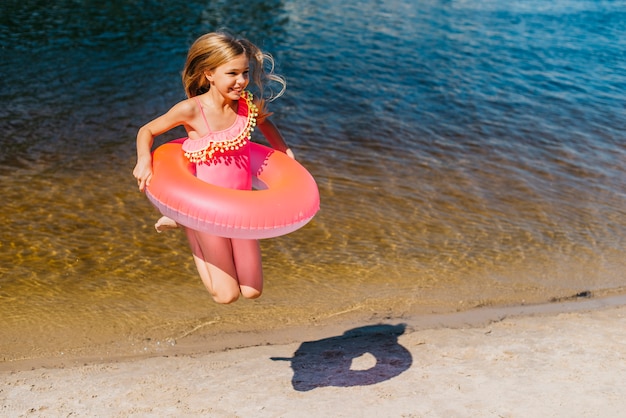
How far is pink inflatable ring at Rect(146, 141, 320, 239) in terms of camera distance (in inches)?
140

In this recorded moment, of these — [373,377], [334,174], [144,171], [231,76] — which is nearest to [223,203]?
[144,171]

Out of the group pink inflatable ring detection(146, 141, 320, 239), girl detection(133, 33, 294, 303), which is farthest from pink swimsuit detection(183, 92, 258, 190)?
pink inflatable ring detection(146, 141, 320, 239)

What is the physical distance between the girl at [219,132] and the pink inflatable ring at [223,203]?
11cm

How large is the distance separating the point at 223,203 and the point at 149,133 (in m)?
0.59

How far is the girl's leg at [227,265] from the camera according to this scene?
13.2 ft

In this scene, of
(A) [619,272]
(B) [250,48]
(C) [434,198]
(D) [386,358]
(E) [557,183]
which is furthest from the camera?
(E) [557,183]

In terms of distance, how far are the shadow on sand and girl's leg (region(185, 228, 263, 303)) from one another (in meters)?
0.90

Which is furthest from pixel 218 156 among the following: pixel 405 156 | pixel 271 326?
pixel 405 156

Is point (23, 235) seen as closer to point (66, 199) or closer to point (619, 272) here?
point (66, 199)

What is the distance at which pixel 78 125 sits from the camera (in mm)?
8945

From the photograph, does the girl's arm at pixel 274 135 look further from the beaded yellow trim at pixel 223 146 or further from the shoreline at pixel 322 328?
the shoreline at pixel 322 328

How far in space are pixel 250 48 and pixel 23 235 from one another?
338cm

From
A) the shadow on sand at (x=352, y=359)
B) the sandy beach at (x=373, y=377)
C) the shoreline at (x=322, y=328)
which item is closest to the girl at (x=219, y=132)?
the sandy beach at (x=373, y=377)

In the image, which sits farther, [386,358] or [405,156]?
[405,156]
